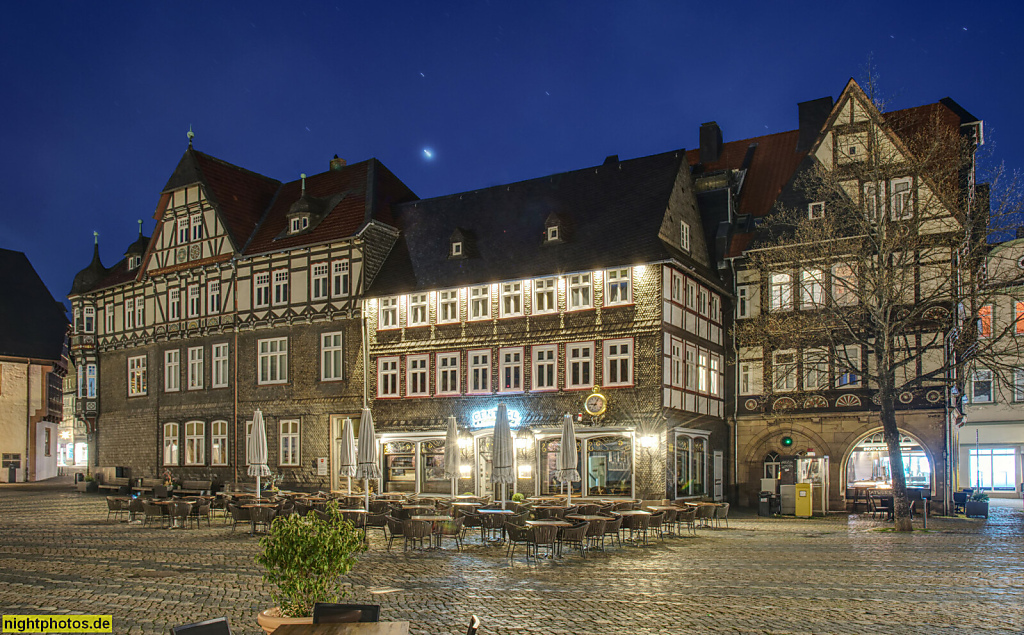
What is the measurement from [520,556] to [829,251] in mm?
13093

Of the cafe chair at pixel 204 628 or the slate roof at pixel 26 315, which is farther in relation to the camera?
the slate roof at pixel 26 315

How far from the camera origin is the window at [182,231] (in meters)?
37.9

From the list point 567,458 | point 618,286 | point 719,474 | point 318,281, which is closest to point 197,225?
point 318,281

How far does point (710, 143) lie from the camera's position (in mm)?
36406

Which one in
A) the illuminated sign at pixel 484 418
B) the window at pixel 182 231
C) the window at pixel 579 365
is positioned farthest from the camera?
the window at pixel 182 231

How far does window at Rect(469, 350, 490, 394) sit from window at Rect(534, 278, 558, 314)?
235cm

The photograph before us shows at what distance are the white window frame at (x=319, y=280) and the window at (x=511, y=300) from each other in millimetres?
7311

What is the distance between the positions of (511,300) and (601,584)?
17.0m

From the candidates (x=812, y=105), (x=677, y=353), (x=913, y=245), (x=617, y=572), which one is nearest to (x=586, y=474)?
(x=677, y=353)

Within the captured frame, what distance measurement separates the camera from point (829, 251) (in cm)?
2456

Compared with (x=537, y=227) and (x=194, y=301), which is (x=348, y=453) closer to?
(x=537, y=227)

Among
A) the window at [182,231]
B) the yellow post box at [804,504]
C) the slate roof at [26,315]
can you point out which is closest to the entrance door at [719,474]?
the yellow post box at [804,504]

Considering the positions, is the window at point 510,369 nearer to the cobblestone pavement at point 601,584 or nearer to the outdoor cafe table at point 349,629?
the cobblestone pavement at point 601,584

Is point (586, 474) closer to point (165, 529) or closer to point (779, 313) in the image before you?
point (779, 313)
